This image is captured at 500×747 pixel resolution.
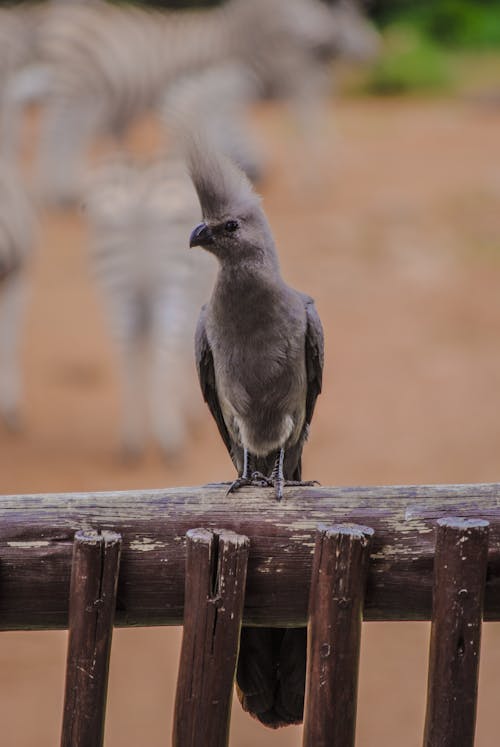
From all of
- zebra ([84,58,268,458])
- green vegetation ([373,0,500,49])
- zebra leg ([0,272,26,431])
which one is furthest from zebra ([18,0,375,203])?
green vegetation ([373,0,500,49])

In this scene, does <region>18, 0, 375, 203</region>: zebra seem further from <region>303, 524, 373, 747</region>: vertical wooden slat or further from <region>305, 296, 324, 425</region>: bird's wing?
<region>303, 524, 373, 747</region>: vertical wooden slat

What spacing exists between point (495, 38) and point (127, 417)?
17.2m

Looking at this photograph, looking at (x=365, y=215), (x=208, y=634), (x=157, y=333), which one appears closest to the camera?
(x=208, y=634)

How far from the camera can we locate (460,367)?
895 centimetres

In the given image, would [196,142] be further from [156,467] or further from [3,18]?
[3,18]

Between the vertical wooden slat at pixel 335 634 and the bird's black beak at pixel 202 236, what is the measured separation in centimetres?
105

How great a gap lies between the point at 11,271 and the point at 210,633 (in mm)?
5800

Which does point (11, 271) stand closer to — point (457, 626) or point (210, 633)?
point (210, 633)

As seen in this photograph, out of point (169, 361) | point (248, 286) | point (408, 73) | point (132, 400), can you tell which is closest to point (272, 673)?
point (248, 286)

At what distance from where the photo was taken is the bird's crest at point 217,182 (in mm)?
2855

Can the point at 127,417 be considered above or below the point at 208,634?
above

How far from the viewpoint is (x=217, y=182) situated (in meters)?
2.92

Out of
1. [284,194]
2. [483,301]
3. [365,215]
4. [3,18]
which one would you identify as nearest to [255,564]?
[483,301]

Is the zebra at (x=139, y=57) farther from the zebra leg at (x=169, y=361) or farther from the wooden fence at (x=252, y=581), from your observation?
the wooden fence at (x=252, y=581)
